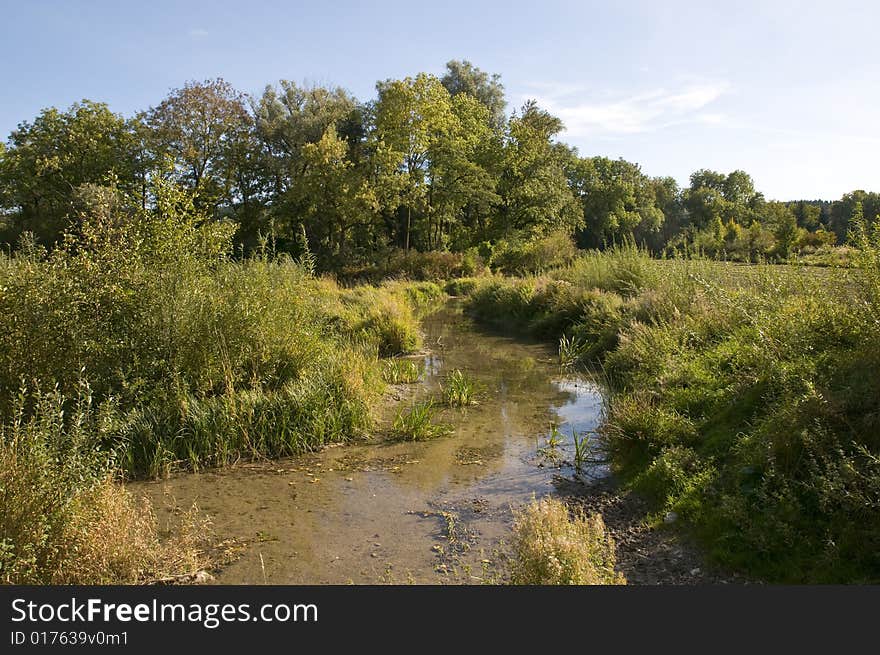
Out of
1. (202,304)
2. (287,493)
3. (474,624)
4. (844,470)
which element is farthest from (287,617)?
(202,304)

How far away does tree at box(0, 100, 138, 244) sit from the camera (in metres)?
34.5

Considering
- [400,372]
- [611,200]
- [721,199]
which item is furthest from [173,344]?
[721,199]

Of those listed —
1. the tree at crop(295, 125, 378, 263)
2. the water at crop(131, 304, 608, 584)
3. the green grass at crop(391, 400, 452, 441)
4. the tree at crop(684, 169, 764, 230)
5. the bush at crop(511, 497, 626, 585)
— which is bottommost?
the water at crop(131, 304, 608, 584)

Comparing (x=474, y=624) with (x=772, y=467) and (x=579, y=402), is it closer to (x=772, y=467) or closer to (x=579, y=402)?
(x=772, y=467)

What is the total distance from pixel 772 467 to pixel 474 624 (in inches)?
136

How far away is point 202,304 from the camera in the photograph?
8.28m

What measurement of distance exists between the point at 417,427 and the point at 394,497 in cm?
198

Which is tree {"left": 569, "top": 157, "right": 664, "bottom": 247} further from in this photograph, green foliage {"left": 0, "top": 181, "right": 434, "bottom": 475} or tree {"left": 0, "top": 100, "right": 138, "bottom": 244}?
green foliage {"left": 0, "top": 181, "right": 434, "bottom": 475}

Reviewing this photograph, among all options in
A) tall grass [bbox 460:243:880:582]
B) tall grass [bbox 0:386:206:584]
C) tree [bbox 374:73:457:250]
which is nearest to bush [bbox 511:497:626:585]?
tall grass [bbox 460:243:880:582]

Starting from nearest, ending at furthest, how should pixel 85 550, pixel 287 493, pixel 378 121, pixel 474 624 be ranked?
pixel 474 624
pixel 85 550
pixel 287 493
pixel 378 121

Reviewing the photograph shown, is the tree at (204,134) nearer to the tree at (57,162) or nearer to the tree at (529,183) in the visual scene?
the tree at (57,162)

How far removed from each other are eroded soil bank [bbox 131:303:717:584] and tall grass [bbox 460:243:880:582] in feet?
1.77

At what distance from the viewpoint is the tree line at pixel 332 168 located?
110 feet

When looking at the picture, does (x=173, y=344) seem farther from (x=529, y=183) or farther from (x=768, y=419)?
(x=529, y=183)
